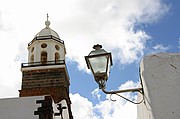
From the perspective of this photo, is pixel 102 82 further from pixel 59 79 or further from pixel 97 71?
pixel 59 79

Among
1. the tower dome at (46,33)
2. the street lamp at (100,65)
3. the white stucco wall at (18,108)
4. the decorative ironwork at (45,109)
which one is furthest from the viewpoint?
the tower dome at (46,33)

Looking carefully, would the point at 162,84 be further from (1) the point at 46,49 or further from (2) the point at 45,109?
(1) the point at 46,49

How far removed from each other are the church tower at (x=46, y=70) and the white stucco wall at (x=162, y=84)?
16.4 m

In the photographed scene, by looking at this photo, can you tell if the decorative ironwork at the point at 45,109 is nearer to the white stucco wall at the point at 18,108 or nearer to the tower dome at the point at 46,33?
the white stucco wall at the point at 18,108

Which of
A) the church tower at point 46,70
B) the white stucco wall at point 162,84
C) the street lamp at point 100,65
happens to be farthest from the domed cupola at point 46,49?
the white stucco wall at point 162,84

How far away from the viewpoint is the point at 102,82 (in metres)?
3.17

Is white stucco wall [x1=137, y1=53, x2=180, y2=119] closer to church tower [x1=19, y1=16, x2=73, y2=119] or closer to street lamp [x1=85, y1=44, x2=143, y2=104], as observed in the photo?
street lamp [x1=85, y1=44, x2=143, y2=104]

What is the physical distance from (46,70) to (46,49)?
151 cm

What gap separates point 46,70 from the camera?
68.0ft

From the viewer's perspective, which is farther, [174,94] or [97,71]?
[97,71]

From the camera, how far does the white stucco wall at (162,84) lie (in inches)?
114

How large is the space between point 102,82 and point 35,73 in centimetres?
1797

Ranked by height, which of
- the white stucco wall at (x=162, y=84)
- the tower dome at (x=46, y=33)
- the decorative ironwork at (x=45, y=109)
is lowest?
the white stucco wall at (x=162, y=84)

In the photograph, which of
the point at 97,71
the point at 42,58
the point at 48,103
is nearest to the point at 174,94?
the point at 97,71
